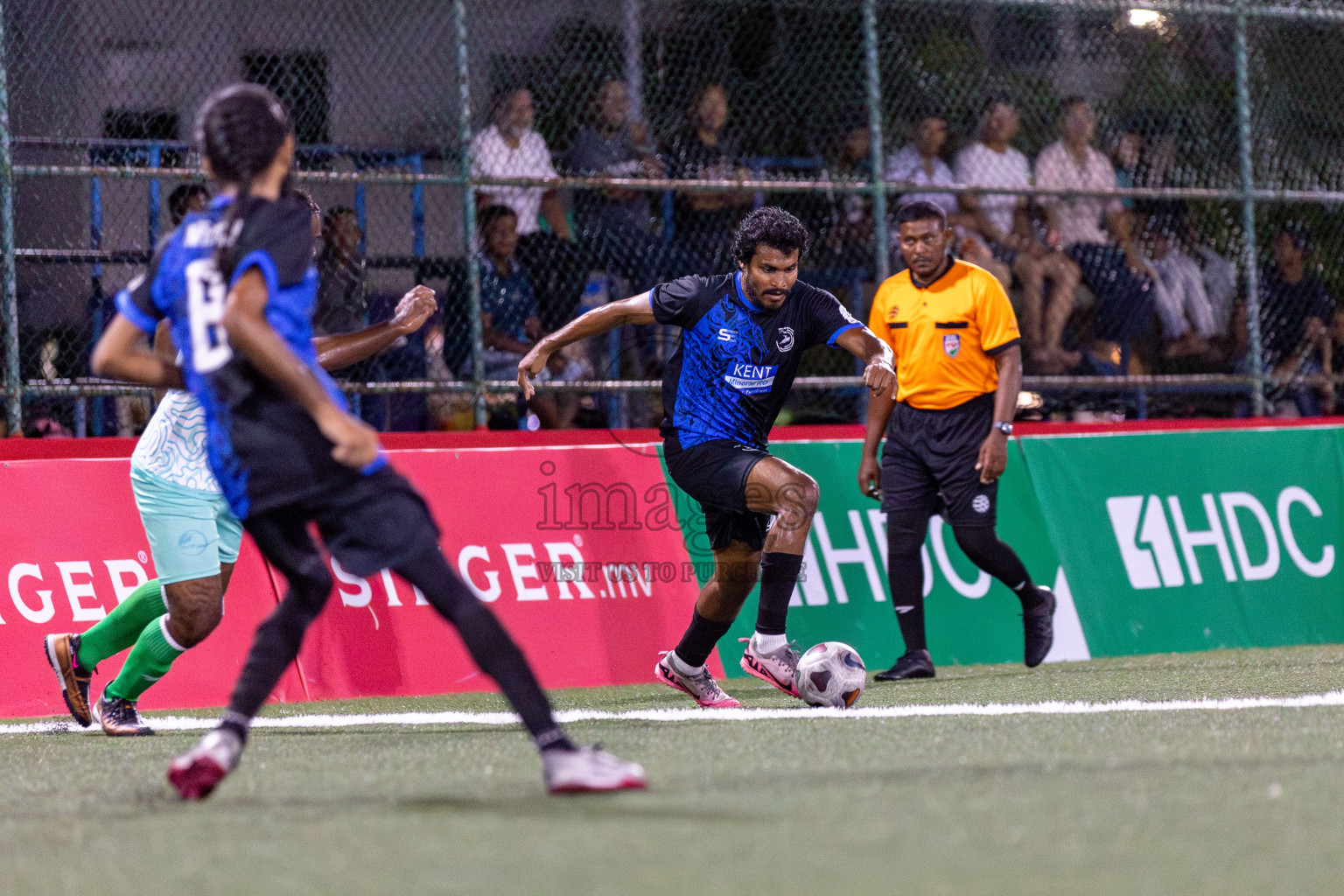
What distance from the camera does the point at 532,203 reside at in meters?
9.91

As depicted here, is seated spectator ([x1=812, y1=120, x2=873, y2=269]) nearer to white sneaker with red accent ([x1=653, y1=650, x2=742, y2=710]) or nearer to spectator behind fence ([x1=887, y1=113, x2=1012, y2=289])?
spectator behind fence ([x1=887, y1=113, x2=1012, y2=289])

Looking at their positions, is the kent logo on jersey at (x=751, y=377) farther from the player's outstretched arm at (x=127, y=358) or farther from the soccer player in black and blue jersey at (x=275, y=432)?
the soccer player in black and blue jersey at (x=275, y=432)

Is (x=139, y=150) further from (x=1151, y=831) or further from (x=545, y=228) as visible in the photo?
(x=1151, y=831)

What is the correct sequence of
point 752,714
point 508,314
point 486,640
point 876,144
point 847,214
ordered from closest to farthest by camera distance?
1. point 486,640
2. point 752,714
3. point 508,314
4. point 876,144
5. point 847,214

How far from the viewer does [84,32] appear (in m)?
9.05

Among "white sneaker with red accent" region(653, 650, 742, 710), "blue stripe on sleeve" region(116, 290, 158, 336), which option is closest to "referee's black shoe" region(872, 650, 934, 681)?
"white sneaker with red accent" region(653, 650, 742, 710)

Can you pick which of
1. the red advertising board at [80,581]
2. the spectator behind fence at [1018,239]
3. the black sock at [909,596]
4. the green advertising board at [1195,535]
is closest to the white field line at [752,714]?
the red advertising board at [80,581]

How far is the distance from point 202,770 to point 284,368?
3.24 feet

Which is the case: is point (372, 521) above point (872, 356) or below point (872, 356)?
below

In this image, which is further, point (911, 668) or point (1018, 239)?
point (1018, 239)

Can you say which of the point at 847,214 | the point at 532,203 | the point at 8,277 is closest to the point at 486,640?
the point at 8,277

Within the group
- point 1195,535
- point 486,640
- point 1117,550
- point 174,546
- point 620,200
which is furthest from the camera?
point 620,200

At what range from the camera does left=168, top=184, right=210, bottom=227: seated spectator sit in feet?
29.6

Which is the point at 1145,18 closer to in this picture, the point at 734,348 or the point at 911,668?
the point at 911,668
